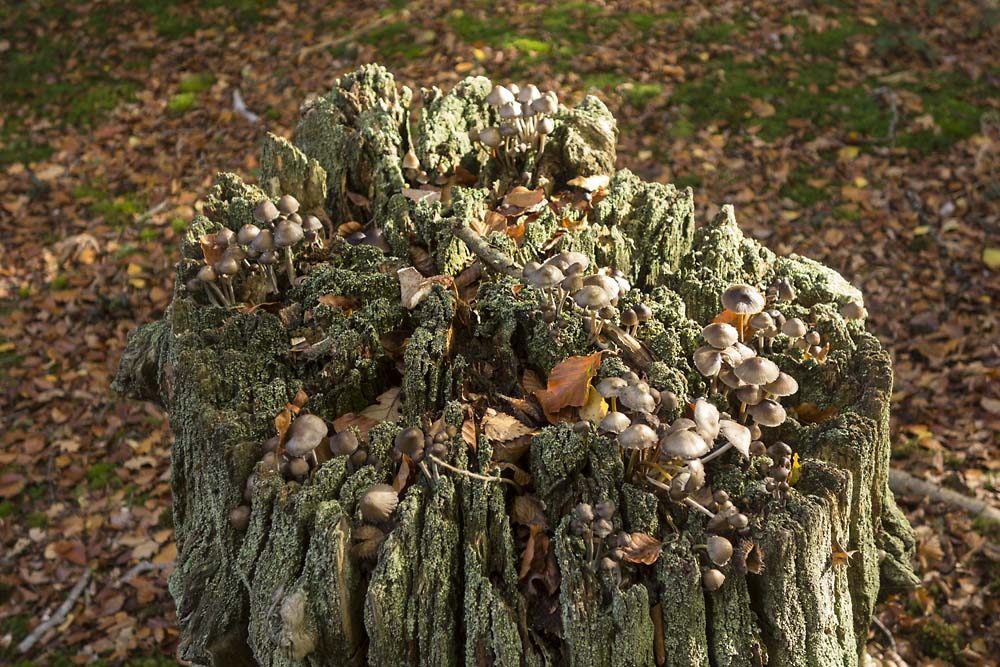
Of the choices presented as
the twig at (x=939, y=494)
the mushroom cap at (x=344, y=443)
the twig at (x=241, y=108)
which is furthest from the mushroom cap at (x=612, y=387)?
the twig at (x=241, y=108)

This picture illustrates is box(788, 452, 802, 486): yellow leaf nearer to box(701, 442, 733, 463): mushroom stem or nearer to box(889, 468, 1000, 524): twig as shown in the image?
box(701, 442, 733, 463): mushroom stem

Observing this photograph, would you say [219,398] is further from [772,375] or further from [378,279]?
[772,375]

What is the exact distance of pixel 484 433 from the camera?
3598 millimetres

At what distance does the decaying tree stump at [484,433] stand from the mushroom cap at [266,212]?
0.09 metres

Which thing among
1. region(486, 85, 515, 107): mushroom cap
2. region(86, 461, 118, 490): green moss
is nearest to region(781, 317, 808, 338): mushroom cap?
region(486, 85, 515, 107): mushroom cap

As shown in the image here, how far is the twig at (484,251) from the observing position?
434cm

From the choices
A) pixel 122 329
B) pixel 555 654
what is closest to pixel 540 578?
pixel 555 654

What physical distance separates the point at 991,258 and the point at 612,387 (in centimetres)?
728

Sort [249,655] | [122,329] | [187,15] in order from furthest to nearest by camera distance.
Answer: [187,15]
[122,329]
[249,655]

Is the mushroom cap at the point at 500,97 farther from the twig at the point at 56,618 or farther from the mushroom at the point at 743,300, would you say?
the twig at the point at 56,618

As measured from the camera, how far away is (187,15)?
14000mm

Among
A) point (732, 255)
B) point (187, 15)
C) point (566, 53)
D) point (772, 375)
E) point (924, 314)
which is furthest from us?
point (187, 15)

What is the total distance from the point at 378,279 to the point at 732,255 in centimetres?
198

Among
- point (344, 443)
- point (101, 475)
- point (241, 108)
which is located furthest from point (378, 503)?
point (241, 108)
